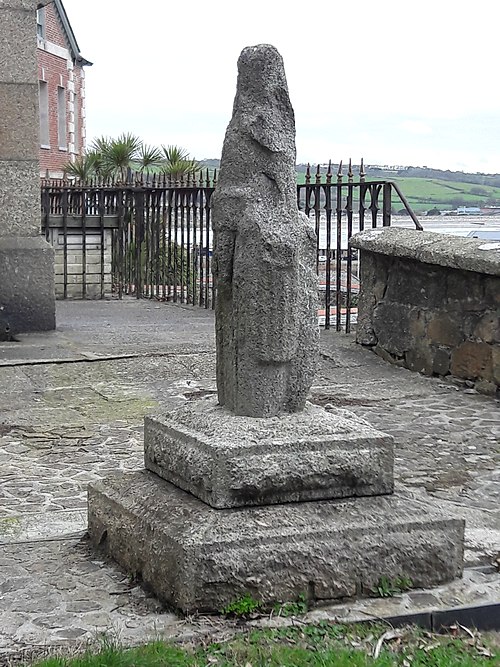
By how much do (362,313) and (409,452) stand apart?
3.50 meters

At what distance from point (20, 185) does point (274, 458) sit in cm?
709

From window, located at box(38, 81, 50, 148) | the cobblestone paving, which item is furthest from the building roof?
the cobblestone paving

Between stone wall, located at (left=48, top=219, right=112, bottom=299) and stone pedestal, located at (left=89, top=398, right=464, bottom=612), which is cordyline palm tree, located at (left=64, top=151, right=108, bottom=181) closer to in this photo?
stone wall, located at (left=48, top=219, right=112, bottom=299)

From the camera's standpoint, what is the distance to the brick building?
37.2m

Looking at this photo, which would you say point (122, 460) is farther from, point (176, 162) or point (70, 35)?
point (70, 35)

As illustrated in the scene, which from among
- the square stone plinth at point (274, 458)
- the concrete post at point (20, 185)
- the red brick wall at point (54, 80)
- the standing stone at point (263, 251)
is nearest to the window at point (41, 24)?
the red brick wall at point (54, 80)

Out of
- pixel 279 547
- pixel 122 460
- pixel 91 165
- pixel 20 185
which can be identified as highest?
pixel 91 165

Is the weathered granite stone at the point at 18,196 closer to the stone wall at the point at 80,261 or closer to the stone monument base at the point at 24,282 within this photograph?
the stone monument base at the point at 24,282

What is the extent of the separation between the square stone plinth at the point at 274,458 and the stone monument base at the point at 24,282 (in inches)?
256

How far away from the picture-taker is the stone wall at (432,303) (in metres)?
8.62

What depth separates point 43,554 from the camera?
477 centimetres

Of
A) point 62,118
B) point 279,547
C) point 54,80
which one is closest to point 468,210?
point 279,547

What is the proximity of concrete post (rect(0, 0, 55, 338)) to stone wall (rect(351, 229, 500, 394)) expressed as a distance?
3168 millimetres

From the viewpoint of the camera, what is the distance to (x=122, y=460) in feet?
21.3
